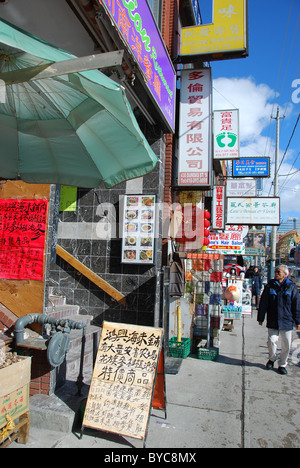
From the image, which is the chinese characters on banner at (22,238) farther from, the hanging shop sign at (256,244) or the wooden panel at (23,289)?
the hanging shop sign at (256,244)

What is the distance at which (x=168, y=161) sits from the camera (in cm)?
859

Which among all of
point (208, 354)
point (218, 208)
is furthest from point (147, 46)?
point (218, 208)

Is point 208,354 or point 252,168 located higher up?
point 252,168

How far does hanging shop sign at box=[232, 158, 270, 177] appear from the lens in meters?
16.8

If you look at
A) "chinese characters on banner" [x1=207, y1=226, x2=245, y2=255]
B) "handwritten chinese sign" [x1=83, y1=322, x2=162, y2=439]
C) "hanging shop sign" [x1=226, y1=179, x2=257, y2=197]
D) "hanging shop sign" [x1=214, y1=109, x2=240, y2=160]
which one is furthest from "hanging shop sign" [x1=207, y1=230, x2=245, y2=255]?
"handwritten chinese sign" [x1=83, y1=322, x2=162, y2=439]

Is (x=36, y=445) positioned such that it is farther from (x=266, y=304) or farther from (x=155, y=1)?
(x=155, y=1)

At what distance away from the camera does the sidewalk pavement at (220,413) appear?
379cm

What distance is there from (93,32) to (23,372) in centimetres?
426

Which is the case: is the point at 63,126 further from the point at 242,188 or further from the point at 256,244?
the point at 256,244

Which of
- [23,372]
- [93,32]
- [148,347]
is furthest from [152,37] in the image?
[23,372]

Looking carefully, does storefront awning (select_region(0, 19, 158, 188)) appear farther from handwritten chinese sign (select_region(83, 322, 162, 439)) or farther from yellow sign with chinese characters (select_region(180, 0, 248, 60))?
yellow sign with chinese characters (select_region(180, 0, 248, 60))

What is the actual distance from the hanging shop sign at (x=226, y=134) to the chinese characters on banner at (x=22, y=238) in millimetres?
7828

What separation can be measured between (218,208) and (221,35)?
7.40 metres

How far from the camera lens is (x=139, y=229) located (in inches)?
278
